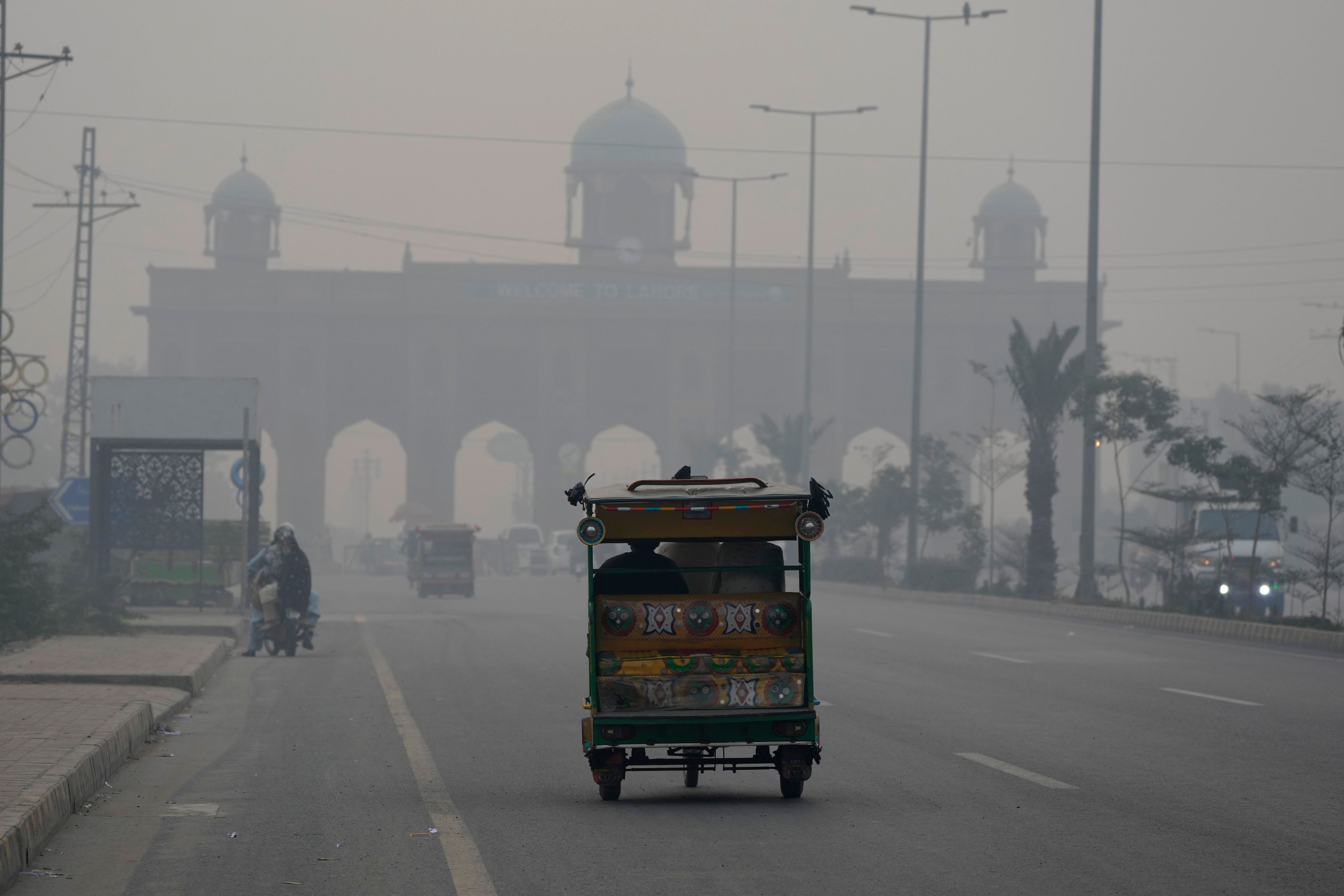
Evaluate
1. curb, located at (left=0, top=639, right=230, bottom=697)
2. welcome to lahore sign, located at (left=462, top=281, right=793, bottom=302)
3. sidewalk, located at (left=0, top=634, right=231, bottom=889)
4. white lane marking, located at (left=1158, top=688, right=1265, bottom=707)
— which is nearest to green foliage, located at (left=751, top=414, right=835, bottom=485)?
welcome to lahore sign, located at (left=462, top=281, right=793, bottom=302)

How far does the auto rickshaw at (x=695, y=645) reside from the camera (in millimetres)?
8242

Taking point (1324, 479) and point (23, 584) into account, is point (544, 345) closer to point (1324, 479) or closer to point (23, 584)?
point (1324, 479)

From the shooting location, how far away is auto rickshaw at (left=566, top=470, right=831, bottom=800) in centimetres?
824

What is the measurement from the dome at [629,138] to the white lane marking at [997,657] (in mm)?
65539

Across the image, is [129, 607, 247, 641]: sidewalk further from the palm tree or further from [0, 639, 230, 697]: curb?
the palm tree

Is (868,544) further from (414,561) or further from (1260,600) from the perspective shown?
(1260,600)

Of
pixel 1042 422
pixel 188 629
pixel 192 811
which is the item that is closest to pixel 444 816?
pixel 192 811

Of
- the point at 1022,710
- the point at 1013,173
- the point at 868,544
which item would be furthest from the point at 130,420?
the point at 1013,173

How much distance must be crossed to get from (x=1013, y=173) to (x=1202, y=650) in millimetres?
68873

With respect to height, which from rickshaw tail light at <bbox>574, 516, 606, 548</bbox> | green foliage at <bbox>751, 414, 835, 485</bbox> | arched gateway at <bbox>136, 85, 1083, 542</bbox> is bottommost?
rickshaw tail light at <bbox>574, 516, 606, 548</bbox>

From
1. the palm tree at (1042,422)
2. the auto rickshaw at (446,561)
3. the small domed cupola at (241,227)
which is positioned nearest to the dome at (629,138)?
the small domed cupola at (241,227)

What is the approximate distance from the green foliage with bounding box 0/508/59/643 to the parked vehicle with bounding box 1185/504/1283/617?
16909 mm

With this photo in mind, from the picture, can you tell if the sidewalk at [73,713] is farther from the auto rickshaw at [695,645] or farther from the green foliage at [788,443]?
the green foliage at [788,443]

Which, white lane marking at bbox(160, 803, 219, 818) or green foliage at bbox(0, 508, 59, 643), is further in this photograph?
green foliage at bbox(0, 508, 59, 643)
